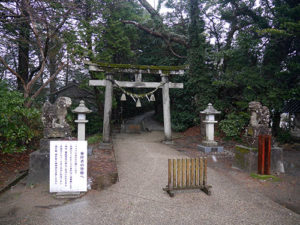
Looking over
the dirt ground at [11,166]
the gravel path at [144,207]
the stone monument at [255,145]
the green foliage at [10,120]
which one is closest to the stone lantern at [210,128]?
the stone monument at [255,145]

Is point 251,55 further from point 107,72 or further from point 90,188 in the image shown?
point 90,188

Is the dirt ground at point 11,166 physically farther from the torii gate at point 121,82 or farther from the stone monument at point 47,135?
the torii gate at point 121,82

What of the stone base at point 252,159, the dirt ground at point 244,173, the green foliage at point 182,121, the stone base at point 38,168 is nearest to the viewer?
the dirt ground at point 244,173

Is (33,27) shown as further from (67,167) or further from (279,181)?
(279,181)

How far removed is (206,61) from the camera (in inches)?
571

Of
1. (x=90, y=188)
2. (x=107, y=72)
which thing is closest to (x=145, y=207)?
(x=90, y=188)

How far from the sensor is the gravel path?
3.58 meters

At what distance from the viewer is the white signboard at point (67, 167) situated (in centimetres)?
453

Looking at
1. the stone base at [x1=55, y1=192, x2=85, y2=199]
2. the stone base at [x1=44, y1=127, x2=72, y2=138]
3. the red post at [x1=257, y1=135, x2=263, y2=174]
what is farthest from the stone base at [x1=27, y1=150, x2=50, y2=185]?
the red post at [x1=257, y1=135, x2=263, y2=174]

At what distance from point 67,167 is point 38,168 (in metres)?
1.27

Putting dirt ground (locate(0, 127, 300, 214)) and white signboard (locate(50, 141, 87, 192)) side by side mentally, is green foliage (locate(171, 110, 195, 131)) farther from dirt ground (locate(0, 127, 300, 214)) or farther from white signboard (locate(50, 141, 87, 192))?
white signboard (locate(50, 141, 87, 192))

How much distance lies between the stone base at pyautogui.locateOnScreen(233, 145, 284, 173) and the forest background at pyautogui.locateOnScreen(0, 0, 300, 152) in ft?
15.7

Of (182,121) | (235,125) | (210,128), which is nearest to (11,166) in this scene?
(210,128)

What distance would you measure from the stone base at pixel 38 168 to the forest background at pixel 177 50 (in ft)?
3.16
